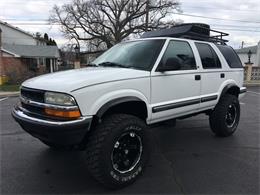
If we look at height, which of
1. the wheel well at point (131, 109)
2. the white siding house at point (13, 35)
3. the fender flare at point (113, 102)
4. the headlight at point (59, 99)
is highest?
the white siding house at point (13, 35)

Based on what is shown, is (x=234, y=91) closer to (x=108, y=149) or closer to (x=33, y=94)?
(x=108, y=149)

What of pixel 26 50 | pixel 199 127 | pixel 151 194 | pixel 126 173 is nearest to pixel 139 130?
pixel 126 173

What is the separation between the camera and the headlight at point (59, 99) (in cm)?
317

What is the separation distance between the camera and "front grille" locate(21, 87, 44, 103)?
3378 mm

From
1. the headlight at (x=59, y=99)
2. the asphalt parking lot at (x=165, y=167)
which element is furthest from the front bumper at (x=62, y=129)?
the asphalt parking lot at (x=165, y=167)

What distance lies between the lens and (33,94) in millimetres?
3508

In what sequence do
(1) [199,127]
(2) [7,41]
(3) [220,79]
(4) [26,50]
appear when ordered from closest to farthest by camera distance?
(3) [220,79], (1) [199,127], (4) [26,50], (2) [7,41]

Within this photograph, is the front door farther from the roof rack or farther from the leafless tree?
the leafless tree

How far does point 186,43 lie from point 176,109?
48.2 inches

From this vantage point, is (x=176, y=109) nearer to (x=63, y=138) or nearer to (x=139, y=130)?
(x=139, y=130)

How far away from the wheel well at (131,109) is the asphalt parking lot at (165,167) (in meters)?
0.82

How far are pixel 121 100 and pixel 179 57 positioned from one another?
1565mm

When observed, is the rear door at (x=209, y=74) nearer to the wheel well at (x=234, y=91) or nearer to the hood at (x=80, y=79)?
the wheel well at (x=234, y=91)

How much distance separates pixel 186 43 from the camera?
4875 millimetres
